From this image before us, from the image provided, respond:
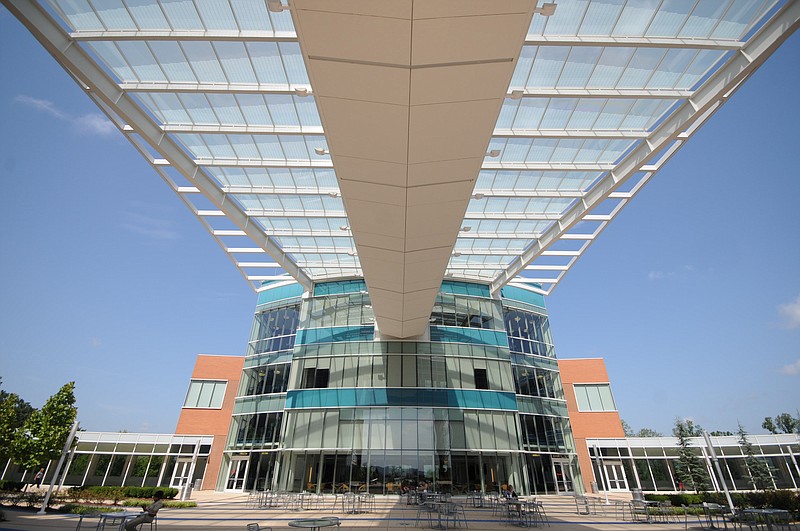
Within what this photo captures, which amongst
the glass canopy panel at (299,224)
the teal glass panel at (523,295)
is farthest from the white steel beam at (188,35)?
the teal glass panel at (523,295)

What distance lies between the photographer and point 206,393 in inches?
1172

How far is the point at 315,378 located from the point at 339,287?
19.4 feet

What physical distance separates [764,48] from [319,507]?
21.6 meters

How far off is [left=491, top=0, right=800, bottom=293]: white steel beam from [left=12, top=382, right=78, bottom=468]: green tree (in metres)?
23.9

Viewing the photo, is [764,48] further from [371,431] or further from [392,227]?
[371,431]

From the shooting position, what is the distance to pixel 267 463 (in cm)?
2412

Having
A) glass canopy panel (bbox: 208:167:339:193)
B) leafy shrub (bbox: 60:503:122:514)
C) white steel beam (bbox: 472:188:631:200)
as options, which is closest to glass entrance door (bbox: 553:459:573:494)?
white steel beam (bbox: 472:188:631:200)

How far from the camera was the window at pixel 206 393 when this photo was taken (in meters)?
29.4

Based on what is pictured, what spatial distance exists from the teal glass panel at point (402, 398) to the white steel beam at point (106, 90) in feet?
35.6

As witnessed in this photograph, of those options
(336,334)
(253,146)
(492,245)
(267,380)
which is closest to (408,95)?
(253,146)

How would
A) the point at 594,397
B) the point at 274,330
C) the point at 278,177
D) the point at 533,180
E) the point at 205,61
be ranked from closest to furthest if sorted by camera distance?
the point at 205,61 → the point at 278,177 → the point at 533,180 → the point at 274,330 → the point at 594,397

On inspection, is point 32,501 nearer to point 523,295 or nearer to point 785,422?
point 523,295

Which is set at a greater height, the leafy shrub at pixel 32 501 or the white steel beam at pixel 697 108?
the white steel beam at pixel 697 108

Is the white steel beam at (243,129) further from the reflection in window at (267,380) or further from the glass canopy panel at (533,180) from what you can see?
the reflection in window at (267,380)
